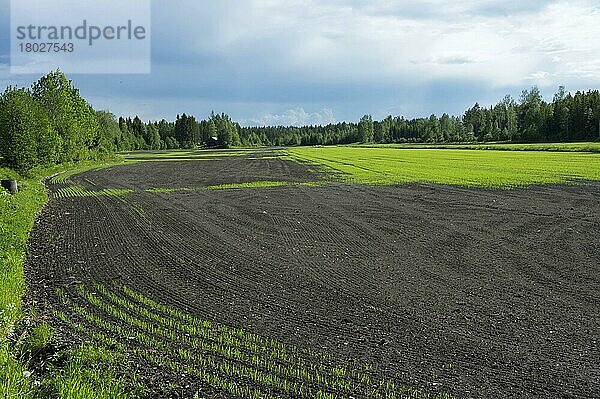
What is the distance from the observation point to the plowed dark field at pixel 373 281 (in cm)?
766

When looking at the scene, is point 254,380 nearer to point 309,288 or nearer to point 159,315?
point 159,315

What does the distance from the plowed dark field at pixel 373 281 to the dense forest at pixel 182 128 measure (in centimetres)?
Result: 1960

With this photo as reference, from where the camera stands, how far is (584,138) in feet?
354

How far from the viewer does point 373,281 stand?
38.3ft

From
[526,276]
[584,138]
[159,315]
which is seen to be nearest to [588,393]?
[526,276]

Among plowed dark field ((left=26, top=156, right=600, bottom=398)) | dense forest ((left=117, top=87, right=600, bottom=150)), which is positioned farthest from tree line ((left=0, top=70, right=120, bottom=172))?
dense forest ((left=117, top=87, right=600, bottom=150))

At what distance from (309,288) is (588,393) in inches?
224

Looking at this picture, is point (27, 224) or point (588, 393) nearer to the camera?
point (588, 393)

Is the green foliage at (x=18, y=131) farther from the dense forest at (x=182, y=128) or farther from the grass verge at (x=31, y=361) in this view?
the grass verge at (x=31, y=361)

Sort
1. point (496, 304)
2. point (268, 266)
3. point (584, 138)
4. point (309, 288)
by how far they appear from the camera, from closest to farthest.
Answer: point (496, 304) < point (309, 288) < point (268, 266) < point (584, 138)

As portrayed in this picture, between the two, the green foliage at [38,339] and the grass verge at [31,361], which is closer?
the grass verge at [31,361]

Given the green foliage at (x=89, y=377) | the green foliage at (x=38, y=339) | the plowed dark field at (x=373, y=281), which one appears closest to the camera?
the green foliage at (x=89, y=377)

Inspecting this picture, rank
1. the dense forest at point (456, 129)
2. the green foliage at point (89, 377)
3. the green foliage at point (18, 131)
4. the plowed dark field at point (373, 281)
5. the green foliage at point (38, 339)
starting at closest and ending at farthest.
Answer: the green foliage at point (89, 377), the plowed dark field at point (373, 281), the green foliage at point (38, 339), the green foliage at point (18, 131), the dense forest at point (456, 129)

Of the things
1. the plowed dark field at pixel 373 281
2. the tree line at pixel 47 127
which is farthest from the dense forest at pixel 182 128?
the plowed dark field at pixel 373 281
